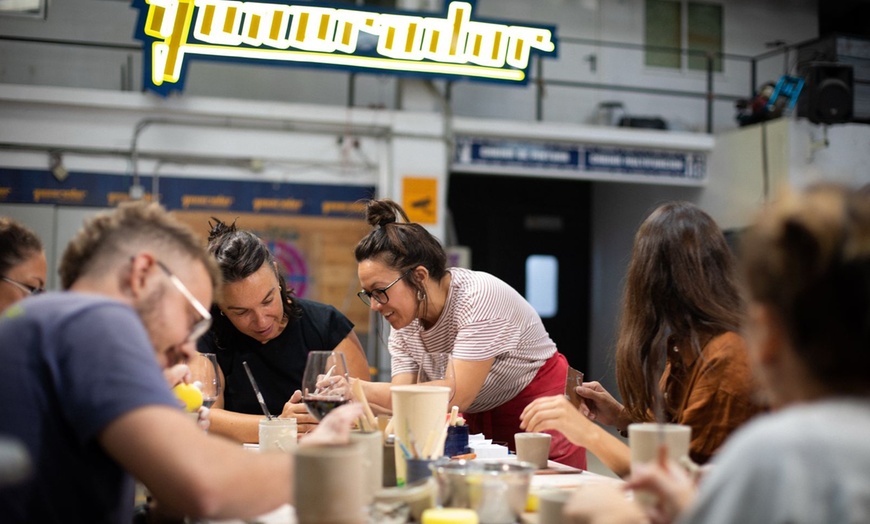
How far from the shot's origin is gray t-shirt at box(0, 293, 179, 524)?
4.09 ft

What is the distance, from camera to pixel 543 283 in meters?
11.6

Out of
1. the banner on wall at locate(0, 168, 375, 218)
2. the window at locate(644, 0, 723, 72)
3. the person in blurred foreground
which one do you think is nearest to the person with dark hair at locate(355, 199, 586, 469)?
the person in blurred foreground

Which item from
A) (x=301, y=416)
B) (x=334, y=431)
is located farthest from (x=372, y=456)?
(x=301, y=416)

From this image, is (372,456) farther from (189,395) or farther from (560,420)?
(189,395)

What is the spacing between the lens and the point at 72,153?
7.66 m

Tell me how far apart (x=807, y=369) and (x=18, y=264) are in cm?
217

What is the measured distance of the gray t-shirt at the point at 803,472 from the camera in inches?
34.7

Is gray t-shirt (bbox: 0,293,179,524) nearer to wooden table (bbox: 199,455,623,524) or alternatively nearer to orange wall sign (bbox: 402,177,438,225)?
wooden table (bbox: 199,455,623,524)

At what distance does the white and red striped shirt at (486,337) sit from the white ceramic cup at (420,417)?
1.10 meters

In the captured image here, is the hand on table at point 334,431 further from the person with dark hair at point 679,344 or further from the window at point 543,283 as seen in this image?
the window at point 543,283

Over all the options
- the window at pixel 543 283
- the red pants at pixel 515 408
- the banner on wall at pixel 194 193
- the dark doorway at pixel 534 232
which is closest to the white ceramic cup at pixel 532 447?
the red pants at pixel 515 408

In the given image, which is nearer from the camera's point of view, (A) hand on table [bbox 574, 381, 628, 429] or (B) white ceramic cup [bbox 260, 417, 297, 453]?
(B) white ceramic cup [bbox 260, 417, 297, 453]

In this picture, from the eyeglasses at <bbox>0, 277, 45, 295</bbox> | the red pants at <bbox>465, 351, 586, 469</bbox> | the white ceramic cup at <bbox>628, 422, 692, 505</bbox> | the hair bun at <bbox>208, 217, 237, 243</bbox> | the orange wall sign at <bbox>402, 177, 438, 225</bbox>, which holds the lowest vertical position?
the red pants at <bbox>465, 351, 586, 469</bbox>

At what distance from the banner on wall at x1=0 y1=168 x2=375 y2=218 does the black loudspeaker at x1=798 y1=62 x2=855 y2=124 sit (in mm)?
4488
